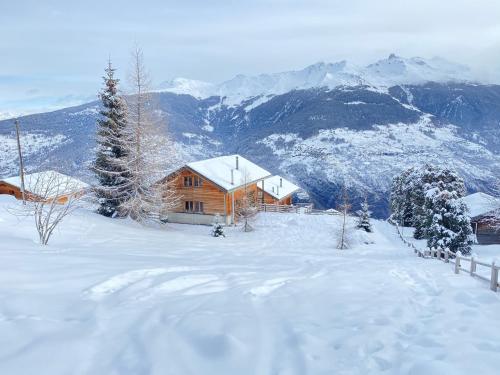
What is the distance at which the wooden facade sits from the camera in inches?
1366

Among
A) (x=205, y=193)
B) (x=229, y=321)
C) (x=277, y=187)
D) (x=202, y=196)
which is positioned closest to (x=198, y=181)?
(x=205, y=193)

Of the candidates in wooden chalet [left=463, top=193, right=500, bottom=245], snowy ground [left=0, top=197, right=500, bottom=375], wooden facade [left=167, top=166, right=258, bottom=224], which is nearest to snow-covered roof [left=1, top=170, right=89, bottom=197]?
snowy ground [left=0, top=197, right=500, bottom=375]

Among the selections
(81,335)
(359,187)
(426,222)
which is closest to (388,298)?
(81,335)

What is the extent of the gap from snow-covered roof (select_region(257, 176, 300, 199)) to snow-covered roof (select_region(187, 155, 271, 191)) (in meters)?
3.41

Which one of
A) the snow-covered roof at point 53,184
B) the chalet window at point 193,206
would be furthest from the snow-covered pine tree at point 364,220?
the snow-covered roof at point 53,184

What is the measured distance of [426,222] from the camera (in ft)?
93.6

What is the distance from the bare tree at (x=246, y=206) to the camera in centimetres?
3212

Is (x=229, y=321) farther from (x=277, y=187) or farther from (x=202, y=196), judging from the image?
(x=277, y=187)

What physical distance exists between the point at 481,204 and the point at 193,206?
31.3m

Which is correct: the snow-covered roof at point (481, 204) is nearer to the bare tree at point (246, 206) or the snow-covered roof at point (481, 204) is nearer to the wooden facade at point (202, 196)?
the bare tree at point (246, 206)

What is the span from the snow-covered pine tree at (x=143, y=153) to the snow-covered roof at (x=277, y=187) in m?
19.0

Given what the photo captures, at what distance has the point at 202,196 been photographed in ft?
116

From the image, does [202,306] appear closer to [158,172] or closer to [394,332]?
[394,332]

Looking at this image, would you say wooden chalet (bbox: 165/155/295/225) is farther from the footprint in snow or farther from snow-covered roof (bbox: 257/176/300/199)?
the footprint in snow
